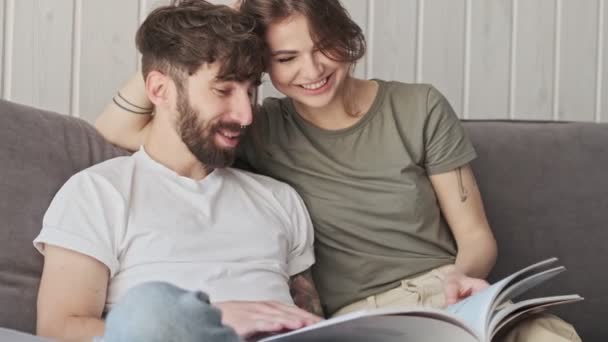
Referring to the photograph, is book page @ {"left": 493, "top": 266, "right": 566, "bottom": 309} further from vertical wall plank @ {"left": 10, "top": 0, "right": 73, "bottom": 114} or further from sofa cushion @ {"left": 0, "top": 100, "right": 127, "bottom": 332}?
vertical wall plank @ {"left": 10, "top": 0, "right": 73, "bottom": 114}

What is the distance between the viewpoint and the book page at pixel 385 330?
1.01 m

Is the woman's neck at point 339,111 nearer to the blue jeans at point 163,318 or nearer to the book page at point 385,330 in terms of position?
the book page at point 385,330

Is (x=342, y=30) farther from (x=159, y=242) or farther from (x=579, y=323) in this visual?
(x=579, y=323)

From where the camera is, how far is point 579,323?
6.15ft

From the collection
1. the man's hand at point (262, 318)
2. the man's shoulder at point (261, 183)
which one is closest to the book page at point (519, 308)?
the man's hand at point (262, 318)

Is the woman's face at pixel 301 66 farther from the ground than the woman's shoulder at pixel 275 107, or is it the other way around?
the woman's face at pixel 301 66

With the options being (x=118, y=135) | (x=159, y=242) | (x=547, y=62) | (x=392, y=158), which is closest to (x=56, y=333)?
(x=159, y=242)

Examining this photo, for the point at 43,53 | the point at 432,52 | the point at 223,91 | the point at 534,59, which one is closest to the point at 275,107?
the point at 223,91

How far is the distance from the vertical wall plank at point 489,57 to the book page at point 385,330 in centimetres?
136

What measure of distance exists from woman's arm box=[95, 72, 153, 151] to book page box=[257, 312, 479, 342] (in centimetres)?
69

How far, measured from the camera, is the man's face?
1516mm

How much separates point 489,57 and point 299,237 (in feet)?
3.16

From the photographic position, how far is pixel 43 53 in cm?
185

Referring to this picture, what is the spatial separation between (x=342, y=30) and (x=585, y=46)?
1.09 metres
